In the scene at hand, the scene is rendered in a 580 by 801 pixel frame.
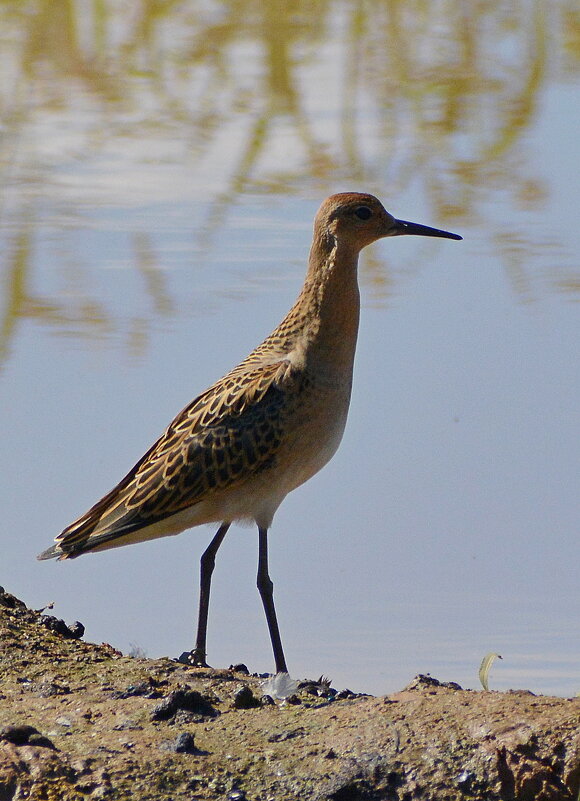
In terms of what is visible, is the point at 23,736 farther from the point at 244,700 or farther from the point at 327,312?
the point at 327,312

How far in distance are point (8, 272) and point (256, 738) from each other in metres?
6.11

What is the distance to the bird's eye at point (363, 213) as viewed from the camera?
7.69 meters

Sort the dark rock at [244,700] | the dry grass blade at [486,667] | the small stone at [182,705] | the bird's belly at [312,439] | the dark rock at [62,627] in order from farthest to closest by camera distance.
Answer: the bird's belly at [312,439] → the dark rock at [62,627] → the dry grass blade at [486,667] → the dark rock at [244,700] → the small stone at [182,705]

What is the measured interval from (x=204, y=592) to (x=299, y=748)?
6.48ft

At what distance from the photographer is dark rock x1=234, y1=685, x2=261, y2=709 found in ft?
18.4

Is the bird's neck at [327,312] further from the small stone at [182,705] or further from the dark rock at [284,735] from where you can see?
the dark rock at [284,735]

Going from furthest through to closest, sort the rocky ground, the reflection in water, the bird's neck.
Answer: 1. the reflection in water
2. the bird's neck
3. the rocky ground

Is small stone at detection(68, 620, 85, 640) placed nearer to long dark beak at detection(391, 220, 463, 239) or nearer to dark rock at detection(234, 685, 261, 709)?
dark rock at detection(234, 685, 261, 709)

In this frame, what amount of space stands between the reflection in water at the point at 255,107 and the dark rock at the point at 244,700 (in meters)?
4.09

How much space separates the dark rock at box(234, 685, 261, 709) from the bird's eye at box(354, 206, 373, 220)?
9.48 ft

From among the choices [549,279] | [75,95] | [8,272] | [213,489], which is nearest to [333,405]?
[213,489]

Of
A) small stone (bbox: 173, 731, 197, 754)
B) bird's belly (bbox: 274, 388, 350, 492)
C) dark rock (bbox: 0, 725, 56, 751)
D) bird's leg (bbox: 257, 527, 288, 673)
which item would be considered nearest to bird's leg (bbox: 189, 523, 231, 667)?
bird's leg (bbox: 257, 527, 288, 673)

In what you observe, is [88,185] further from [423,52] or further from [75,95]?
[423,52]

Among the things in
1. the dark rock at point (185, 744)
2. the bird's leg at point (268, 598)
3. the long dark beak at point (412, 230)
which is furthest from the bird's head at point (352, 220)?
the dark rock at point (185, 744)
